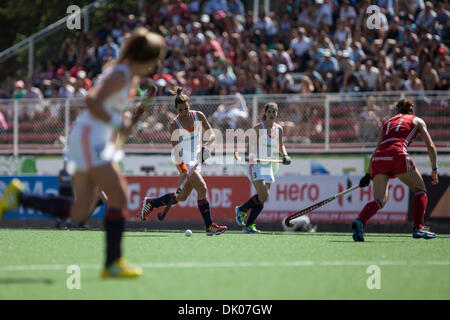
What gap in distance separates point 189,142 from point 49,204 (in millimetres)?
5384

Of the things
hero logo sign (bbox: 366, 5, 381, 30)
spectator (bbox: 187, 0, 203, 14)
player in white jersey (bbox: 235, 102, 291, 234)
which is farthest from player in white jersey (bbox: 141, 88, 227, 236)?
spectator (bbox: 187, 0, 203, 14)

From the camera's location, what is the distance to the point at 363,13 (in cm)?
1828

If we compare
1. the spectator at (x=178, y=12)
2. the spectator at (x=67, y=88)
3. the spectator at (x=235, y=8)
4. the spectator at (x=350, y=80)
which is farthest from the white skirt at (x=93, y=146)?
A: the spectator at (x=178, y=12)

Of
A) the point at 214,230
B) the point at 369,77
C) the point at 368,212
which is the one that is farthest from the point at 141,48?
the point at 369,77

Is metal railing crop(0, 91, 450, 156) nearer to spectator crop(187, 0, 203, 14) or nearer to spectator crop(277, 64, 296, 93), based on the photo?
spectator crop(277, 64, 296, 93)

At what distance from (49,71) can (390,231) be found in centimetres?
1119

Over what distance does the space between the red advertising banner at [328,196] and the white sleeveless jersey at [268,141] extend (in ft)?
8.39

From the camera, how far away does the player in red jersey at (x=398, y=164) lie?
10594mm

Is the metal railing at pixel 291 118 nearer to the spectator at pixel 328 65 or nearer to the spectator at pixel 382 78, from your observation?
the spectator at pixel 382 78

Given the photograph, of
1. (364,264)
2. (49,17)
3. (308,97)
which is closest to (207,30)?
(308,97)

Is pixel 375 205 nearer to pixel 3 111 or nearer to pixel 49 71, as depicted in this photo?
pixel 3 111

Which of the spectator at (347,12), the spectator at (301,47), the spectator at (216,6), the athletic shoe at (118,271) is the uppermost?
the spectator at (216,6)

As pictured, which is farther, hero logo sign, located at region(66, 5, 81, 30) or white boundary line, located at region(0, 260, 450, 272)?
hero logo sign, located at region(66, 5, 81, 30)

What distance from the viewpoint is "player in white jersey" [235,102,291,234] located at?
12.7 meters
